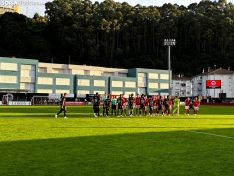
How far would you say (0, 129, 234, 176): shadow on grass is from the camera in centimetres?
695

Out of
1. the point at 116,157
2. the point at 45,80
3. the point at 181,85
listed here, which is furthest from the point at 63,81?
the point at 116,157

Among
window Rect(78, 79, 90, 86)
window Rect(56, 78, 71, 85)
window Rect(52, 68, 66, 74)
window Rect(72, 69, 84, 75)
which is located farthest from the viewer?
window Rect(72, 69, 84, 75)

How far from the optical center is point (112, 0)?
12425 centimetres

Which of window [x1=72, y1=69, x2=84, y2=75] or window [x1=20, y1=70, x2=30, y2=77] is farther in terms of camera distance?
window [x1=72, y1=69, x2=84, y2=75]

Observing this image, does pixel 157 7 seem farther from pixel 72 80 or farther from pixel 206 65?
pixel 72 80

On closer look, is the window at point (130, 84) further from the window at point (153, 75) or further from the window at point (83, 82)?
the window at point (83, 82)

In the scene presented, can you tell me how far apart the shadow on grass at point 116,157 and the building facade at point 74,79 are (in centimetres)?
6779

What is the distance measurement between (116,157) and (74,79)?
7837 cm

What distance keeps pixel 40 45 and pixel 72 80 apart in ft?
111

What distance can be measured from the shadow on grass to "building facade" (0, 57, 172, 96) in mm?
67795

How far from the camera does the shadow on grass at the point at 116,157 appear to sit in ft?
22.8

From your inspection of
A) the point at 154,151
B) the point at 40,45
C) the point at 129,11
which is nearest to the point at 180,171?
the point at 154,151

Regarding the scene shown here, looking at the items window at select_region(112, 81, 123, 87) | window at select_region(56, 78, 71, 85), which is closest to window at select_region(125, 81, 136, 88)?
window at select_region(112, 81, 123, 87)

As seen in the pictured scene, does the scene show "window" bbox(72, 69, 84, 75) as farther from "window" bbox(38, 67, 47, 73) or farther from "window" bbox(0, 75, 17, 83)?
"window" bbox(0, 75, 17, 83)
